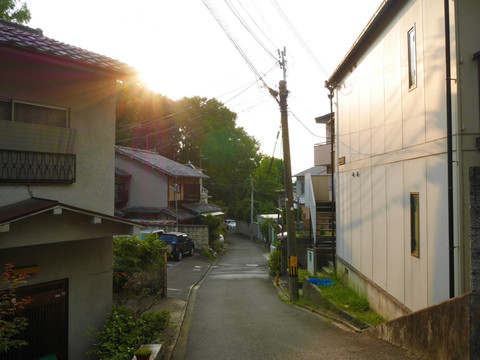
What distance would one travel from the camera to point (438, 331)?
5855mm

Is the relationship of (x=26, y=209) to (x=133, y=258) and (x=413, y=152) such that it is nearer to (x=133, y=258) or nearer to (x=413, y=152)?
(x=133, y=258)

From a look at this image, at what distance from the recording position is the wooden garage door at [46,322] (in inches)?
291

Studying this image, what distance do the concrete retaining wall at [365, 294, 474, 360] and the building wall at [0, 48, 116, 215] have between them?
6.45 m

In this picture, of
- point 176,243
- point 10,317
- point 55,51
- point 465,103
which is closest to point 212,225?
point 176,243

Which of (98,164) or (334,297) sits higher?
(98,164)

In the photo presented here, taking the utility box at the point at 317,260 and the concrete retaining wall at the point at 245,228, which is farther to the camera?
the concrete retaining wall at the point at 245,228

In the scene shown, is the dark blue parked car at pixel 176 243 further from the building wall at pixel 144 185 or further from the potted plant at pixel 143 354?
the potted plant at pixel 143 354

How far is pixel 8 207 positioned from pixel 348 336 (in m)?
7.78

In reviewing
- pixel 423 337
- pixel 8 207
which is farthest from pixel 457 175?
pixel 8 207

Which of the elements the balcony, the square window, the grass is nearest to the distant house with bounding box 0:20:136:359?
the square window

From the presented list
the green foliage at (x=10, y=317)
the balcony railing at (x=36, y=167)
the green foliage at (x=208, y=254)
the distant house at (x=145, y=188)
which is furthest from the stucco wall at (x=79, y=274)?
the distant house at (x=145, y=188)

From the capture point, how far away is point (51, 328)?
25.8 ft

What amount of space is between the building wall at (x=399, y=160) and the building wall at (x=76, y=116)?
6.66 meters

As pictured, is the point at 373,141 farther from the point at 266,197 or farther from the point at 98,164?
the point at 266,197
